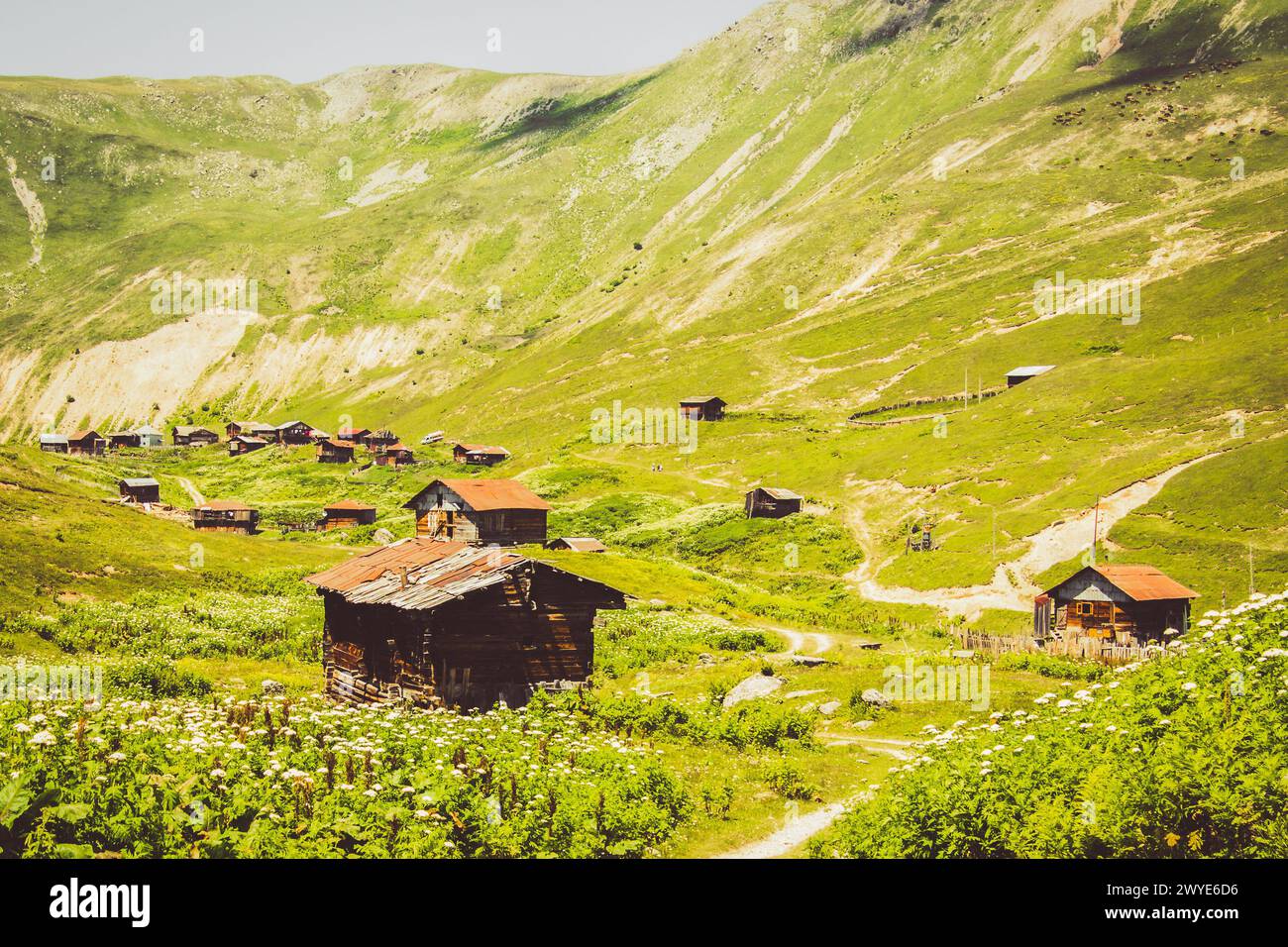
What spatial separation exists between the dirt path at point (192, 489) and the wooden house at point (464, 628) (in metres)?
120

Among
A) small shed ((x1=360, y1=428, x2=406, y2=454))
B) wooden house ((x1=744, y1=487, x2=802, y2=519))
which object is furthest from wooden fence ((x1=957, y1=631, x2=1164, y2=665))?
small shed ((x1=360, y1=428, x2=406, y2=454))

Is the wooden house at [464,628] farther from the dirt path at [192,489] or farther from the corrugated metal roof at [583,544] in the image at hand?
the dirt path at [192,489]

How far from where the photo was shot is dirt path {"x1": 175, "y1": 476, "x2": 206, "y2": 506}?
147 m

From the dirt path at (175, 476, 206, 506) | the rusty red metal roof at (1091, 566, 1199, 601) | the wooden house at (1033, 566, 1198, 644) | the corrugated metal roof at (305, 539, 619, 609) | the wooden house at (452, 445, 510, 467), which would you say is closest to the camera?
the corrugated metal roof at (305, 539, 619, 609)

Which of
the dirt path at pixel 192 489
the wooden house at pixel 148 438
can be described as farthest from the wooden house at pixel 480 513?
the wooden house at pixel 148 438

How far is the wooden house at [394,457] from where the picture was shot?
162000mm

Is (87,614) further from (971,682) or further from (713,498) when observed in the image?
(713,498)

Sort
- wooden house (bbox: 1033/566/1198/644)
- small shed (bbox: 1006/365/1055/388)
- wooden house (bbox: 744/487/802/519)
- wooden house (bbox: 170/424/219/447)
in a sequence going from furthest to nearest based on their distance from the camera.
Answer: wooden house (bbox: 170/424/219/447), small shed (bbox: 1006/365/1055/388), wooden house (bbox: 744/487/802/519), wooden house (bbox: 1033/566/1198/644)

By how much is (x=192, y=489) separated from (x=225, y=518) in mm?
40082

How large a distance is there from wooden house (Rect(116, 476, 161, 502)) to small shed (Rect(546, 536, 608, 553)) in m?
59.1

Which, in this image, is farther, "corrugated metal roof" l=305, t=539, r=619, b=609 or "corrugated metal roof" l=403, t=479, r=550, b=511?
"corrugated metal roof" l=403, t=479, r=550, b=511

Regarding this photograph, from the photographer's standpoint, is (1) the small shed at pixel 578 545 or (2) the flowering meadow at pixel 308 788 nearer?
(2) the flowering meadow at pixel 308 788

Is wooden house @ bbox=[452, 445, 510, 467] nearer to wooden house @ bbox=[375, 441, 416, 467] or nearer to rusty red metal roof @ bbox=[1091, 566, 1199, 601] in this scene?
wooden house @ bbox=[375, 441, 416, 467]

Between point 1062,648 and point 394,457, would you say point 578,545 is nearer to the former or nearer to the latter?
point 1062,648
